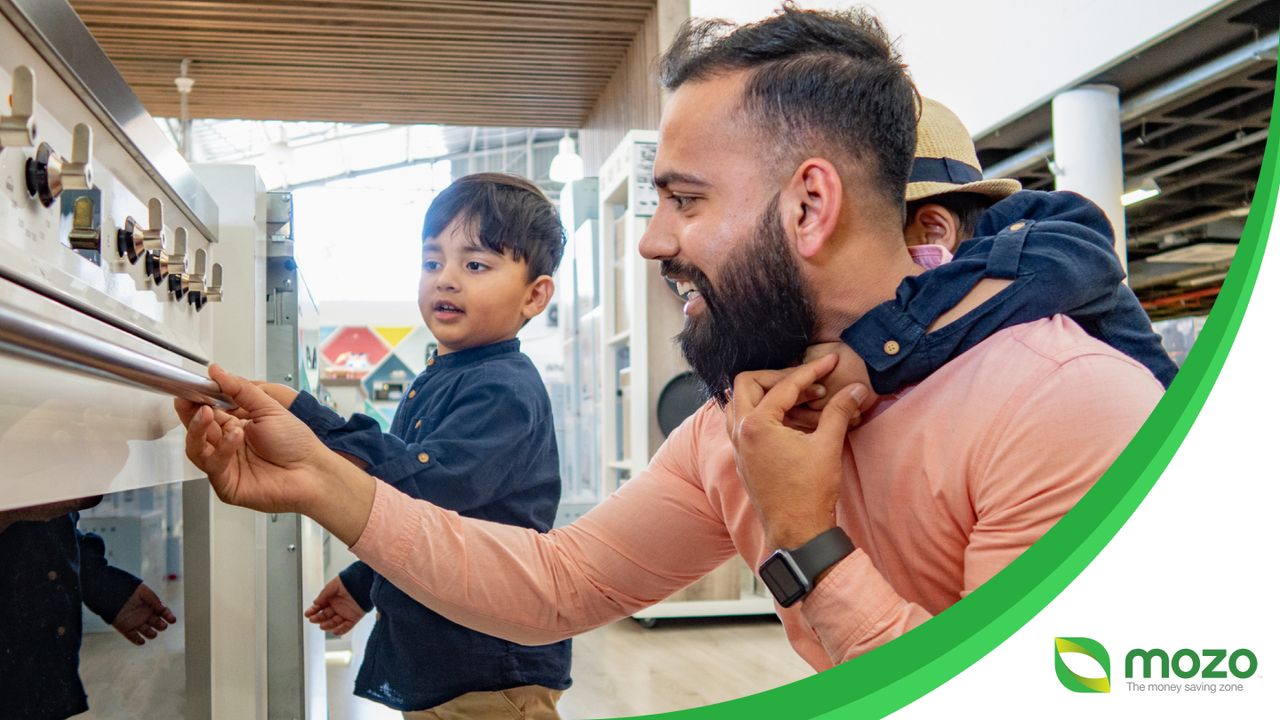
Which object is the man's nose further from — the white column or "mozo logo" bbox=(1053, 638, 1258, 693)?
the white column

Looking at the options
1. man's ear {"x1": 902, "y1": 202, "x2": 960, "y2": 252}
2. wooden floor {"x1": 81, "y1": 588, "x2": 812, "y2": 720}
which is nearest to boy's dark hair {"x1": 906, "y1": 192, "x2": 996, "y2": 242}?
man's ear {"x1": 902, "y1": 202, "x2": 960, "y2": 252}

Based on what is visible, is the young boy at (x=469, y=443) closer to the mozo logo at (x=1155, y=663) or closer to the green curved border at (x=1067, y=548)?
the green curved border at (x=1067, y=548)

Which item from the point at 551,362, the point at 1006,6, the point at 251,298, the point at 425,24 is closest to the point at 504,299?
the point at 251,298

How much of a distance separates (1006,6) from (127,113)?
437 centimetres

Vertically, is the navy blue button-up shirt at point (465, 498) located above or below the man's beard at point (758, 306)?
below

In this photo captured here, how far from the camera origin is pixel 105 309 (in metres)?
0.70

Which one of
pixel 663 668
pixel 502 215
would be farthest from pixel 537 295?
pixel 663 668

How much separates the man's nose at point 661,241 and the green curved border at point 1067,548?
16.5 inches

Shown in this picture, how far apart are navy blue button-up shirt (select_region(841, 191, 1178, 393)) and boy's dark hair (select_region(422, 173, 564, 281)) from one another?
0.77m

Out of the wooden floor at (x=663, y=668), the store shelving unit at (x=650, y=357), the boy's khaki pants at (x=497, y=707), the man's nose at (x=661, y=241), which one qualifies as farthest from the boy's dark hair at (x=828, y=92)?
the store shelving unit at (x=650, y=357)

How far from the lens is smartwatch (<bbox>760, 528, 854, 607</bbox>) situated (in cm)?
86

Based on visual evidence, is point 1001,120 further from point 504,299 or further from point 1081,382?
point 1081,382

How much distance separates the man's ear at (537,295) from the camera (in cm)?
166

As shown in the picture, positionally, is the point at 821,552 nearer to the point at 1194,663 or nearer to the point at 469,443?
the point at 1194,663
